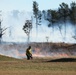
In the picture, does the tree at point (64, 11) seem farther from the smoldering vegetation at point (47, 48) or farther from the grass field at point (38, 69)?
the grass field at point (38, 69)

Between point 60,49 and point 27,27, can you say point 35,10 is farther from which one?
point 60,49

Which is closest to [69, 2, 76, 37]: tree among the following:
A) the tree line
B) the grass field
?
the tree line

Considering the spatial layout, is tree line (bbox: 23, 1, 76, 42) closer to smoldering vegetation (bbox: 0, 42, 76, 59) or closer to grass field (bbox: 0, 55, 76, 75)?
smoldering vegetation (bbox: 0, 42, 76, 59)

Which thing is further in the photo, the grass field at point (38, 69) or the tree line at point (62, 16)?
the tree line at point (62, 16)

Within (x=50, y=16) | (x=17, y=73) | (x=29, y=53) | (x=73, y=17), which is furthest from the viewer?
(x=50, y=16)

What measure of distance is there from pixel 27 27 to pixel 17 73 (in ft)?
285

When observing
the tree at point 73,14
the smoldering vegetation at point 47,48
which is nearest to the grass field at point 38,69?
the smoldering vegetation at point 47,48

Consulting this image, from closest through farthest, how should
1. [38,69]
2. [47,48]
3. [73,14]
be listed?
[38,69], [47,48], [73,14]

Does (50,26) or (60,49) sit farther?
(50,26)

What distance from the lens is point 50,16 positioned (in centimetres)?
11794

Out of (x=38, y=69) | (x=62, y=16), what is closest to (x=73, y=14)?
(x=62, y=16)

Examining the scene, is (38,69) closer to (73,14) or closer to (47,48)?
(47,48)

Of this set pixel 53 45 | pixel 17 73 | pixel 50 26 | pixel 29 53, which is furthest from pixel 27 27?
pixel 17 73

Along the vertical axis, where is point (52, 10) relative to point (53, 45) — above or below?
above
